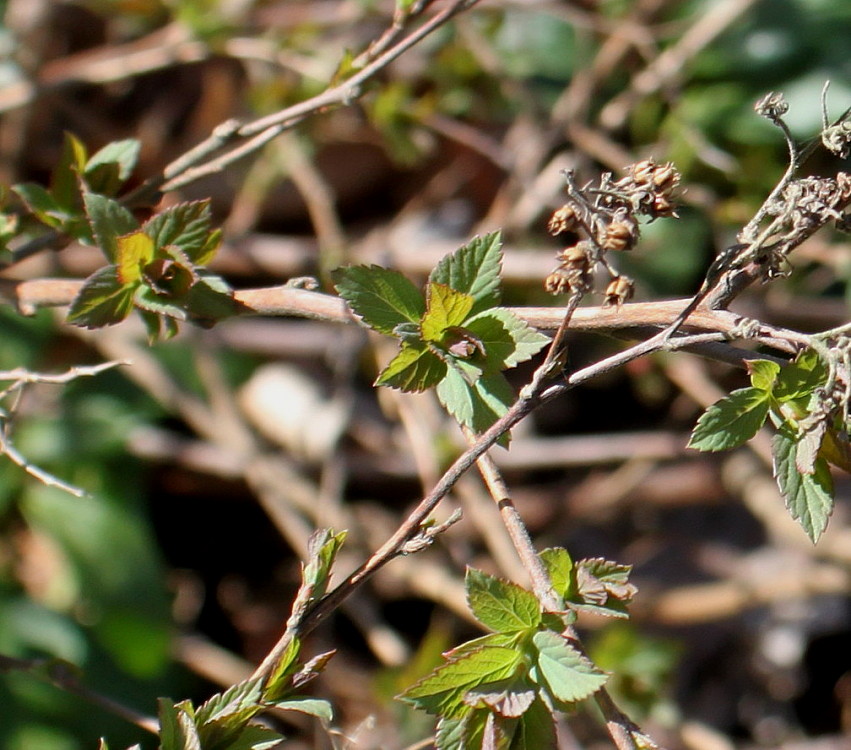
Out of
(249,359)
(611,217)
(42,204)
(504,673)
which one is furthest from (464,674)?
(249,359)

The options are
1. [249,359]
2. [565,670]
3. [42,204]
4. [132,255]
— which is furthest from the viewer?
[249,359]

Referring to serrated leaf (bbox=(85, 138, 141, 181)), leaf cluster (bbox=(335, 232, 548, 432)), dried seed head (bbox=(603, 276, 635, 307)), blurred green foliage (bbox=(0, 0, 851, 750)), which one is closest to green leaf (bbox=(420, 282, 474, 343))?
leaf cluster (bbox=(335, 232, 548, 432))

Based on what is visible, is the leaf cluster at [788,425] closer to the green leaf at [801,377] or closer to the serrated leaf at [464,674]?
the green leaf at [801,377]

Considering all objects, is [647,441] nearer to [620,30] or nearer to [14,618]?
[620,30]

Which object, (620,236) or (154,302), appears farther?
(154,302)

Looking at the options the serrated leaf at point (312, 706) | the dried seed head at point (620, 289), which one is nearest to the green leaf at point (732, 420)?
the dried seed head at point (620, 289)

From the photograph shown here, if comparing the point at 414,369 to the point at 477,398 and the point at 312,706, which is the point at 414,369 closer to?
the point at 477,398
